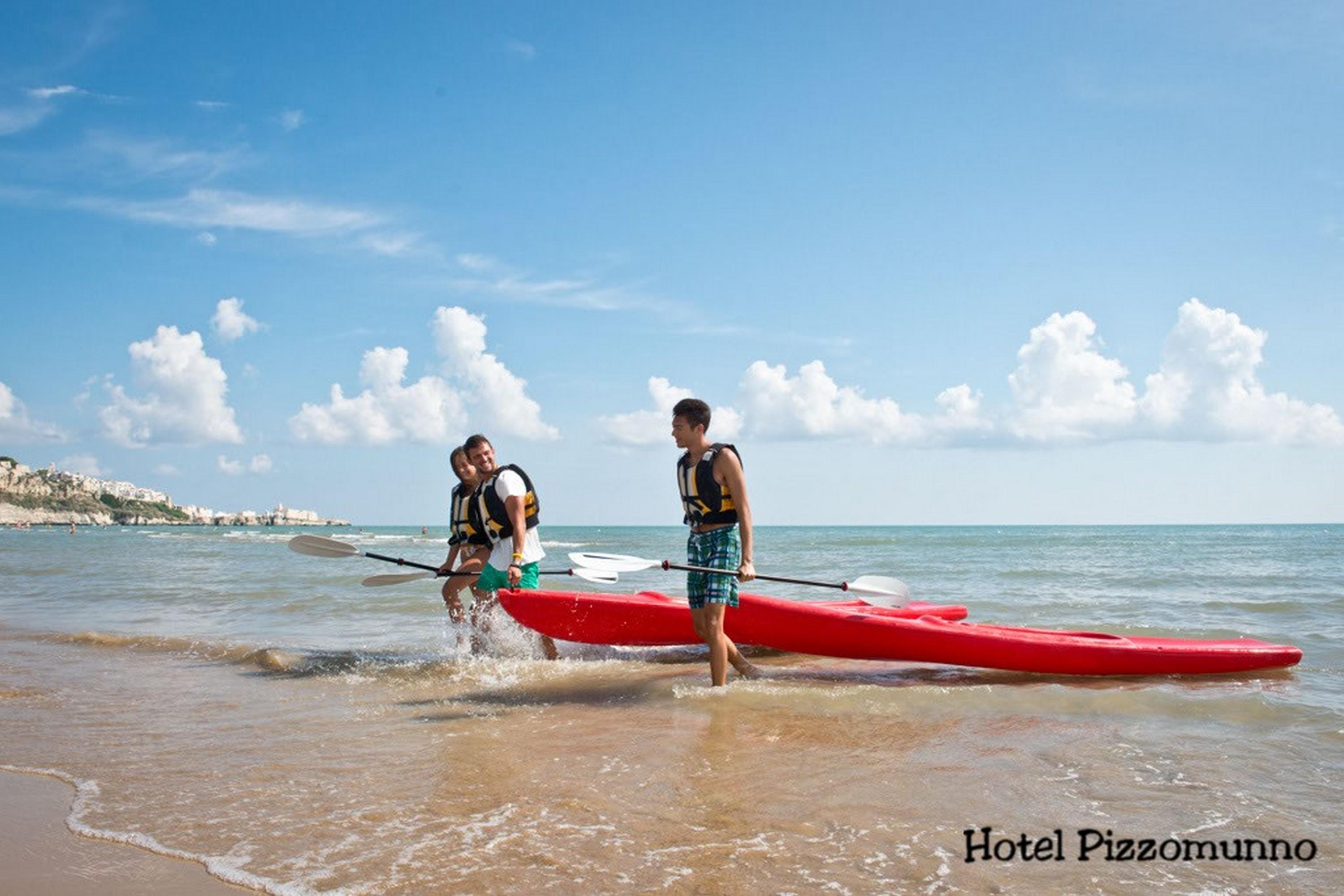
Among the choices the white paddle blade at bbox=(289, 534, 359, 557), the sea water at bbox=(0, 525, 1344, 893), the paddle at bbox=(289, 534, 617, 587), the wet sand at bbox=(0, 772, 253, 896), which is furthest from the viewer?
the white paddle blade at bbox=(289, 534, 359, 557)

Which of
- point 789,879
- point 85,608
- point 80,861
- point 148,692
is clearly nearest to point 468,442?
point 148,692

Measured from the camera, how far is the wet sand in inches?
95.9

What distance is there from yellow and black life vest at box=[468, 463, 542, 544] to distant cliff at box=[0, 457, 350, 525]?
105436 millimetres

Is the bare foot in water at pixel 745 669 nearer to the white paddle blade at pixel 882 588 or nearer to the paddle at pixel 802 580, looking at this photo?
the paddle at pixel 802 580

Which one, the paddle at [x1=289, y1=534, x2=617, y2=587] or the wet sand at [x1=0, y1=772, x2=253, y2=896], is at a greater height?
the paddle at [x1=289, y1=534, x2=617, y2=587]

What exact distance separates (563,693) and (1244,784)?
137 inches

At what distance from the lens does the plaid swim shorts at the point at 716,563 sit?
5098 millimetres

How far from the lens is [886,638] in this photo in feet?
20.3

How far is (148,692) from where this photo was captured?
17.9ft

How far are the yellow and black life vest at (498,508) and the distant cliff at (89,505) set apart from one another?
10544 cm

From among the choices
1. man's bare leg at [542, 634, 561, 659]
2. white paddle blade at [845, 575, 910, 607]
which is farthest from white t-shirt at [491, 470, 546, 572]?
white paddle blade at [845, 575, 910, 607]

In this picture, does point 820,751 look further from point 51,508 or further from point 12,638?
point 51,508

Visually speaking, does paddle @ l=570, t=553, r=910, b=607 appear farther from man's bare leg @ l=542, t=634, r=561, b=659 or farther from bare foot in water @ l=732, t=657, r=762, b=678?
man's bare leg @ l=542, t=634, r=561, b=659

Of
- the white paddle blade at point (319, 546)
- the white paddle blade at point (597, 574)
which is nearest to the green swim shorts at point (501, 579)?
the white paddle blade at point (597, 574)
